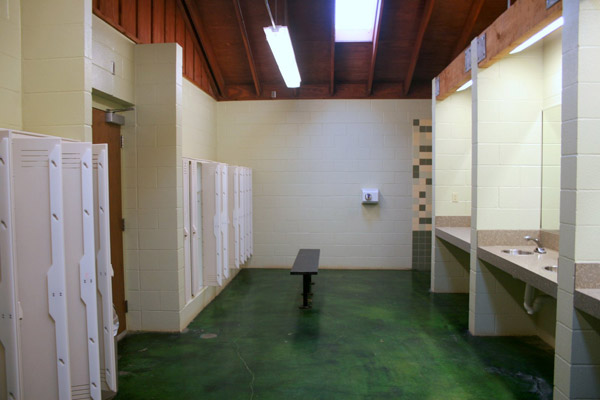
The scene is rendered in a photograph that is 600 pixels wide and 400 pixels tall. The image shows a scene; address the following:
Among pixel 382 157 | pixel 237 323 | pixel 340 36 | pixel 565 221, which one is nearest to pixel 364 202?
pixel 382 157

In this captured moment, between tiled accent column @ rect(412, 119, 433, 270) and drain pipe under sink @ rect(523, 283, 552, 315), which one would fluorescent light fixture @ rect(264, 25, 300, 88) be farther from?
drain pipe under sink @ rect(523, 283, 552, 315)

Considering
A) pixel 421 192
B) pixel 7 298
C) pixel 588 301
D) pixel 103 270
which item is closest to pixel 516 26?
pixel 588 301

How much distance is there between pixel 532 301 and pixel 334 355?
190 centimetres

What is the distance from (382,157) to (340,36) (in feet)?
6.76

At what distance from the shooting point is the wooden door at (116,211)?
3.69 metres

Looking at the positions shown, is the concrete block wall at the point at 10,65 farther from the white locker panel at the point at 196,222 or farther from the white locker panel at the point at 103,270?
the white locker panel at the point at 196,222

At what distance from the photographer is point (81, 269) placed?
1984 millimetres

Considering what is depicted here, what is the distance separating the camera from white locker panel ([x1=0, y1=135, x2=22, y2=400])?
174cm

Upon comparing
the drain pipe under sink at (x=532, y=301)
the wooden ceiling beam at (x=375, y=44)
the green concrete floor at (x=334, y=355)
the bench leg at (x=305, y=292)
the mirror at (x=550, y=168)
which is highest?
the wooden ceiling beam at (x=375, y=44)

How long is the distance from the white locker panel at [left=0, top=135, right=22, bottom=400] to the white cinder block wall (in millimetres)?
5148

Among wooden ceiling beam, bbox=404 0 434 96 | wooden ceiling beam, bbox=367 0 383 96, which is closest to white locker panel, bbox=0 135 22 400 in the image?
wooden ceiling beam, bbox=367 0 383 96

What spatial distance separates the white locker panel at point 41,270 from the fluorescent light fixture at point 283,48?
2.48m

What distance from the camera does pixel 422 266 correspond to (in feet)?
22.3

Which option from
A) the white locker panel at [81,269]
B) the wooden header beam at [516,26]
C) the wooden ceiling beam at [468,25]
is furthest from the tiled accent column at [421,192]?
the white locker panel at [81,269]
